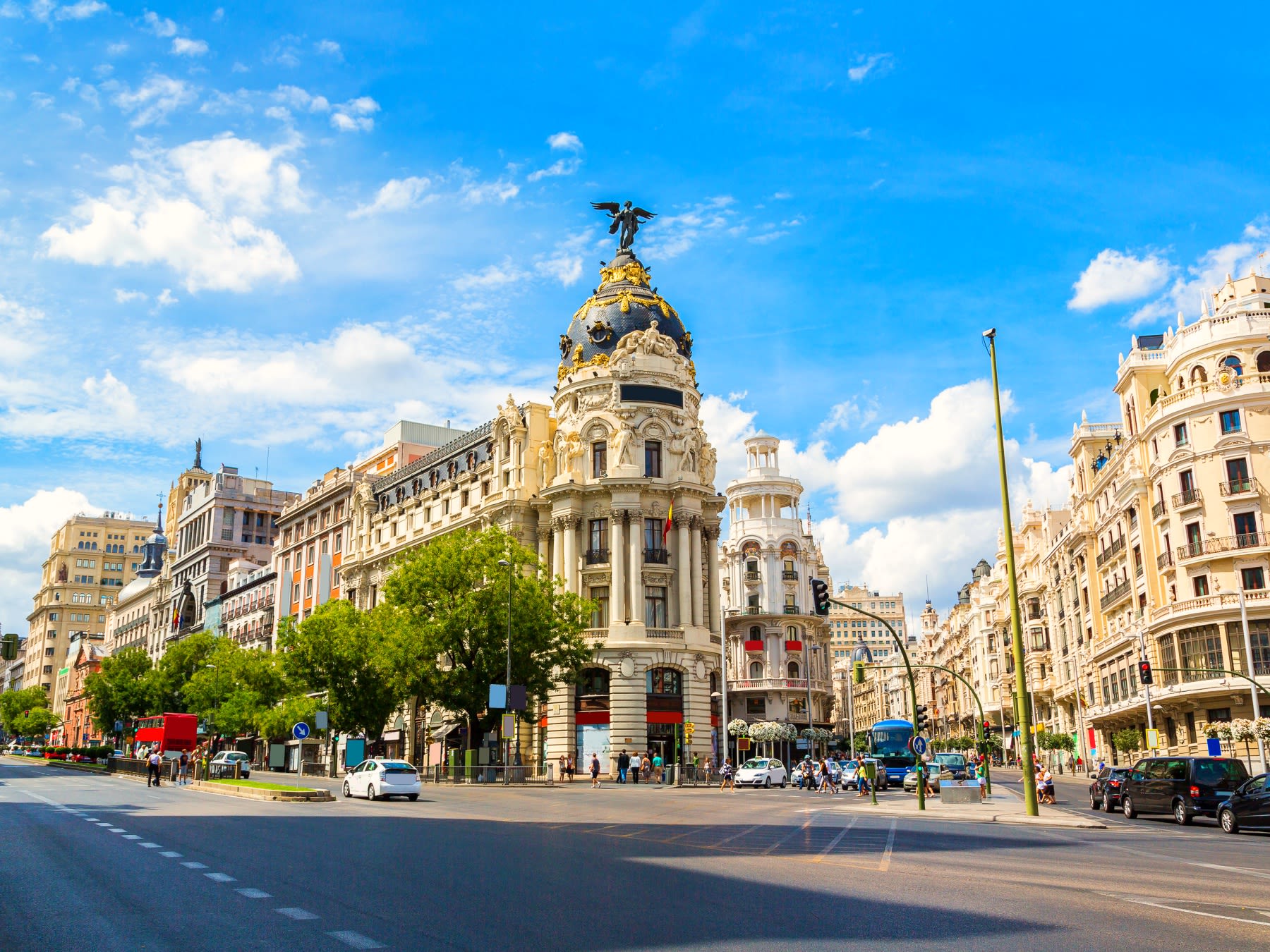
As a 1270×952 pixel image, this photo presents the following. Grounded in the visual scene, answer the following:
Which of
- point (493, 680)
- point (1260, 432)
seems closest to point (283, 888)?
point (493, 680)

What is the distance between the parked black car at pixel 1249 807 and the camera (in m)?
24.8

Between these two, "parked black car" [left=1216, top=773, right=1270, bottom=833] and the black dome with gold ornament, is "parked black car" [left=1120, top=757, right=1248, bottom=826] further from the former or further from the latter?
the black dome with gold ornament

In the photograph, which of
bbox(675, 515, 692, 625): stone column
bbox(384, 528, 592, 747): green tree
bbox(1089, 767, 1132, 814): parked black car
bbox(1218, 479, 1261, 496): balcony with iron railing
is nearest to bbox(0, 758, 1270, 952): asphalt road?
bbox(1089, 767, 1132, 814): parked black car

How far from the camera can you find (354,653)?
5631cm

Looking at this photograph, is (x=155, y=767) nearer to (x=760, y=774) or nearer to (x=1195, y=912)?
(x=760, y=774)

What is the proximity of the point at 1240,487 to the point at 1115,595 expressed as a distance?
16568 millimetres

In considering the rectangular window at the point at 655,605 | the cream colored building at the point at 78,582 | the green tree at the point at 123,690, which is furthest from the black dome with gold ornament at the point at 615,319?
the cream colored building at the point at 78,582

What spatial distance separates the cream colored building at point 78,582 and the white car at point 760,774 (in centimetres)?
15528

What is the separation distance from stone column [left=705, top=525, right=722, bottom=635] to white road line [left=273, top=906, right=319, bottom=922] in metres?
55.4

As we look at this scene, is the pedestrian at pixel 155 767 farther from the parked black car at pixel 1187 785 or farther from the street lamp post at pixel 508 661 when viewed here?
the parked black car at pixel 1187 785

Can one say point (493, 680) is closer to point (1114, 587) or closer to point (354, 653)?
point (354, 653)

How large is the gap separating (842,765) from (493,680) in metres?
23.2

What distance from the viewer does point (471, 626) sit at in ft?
169

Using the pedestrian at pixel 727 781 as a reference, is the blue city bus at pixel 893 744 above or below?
above
